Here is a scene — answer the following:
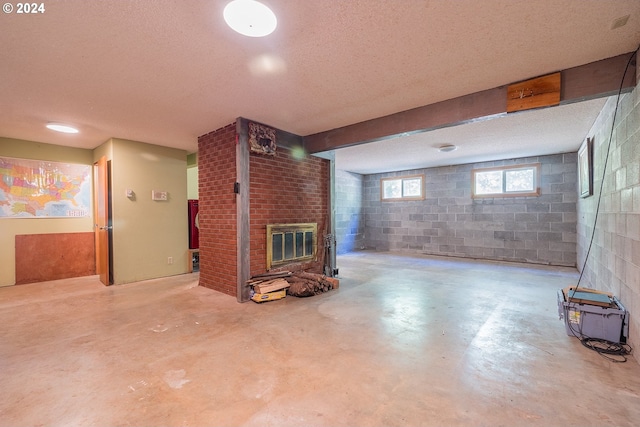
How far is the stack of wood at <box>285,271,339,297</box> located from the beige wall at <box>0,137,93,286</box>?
14.3ft

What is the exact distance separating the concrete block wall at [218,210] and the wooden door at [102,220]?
5.28ft

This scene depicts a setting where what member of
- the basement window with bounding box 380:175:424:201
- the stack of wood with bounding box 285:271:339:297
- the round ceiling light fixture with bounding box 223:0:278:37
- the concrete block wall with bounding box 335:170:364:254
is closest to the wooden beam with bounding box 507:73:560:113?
the round ceiling light fixture with bounding box 223:0:278:37

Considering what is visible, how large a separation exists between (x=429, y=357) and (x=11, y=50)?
13.3 feet

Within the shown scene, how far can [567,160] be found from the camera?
6.02m

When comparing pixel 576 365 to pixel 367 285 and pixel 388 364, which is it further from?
pixel 367 285

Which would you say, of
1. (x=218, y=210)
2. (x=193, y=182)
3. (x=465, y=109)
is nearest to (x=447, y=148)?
(x=465, y=109)

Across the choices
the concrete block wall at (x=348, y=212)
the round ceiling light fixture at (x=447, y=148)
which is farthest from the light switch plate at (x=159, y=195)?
the round ceiling light fixture at (x=447, y=148)

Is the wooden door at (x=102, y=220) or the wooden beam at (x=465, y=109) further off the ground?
the wooden beam at (x=465, y=109)

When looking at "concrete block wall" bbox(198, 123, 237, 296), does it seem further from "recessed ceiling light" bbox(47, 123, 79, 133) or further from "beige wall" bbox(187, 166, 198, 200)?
"beige wall" bbox(187, 166, 198, 200)

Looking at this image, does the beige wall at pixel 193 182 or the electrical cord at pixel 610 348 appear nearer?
the electrical cord at pixel 610 348

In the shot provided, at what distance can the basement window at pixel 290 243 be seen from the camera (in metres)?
4.22

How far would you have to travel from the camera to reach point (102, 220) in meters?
4.80

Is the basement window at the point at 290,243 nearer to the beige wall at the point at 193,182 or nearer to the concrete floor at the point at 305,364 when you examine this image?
the concrete floor at the point at 305,364

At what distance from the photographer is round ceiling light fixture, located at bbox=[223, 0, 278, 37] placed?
173 centimetres
